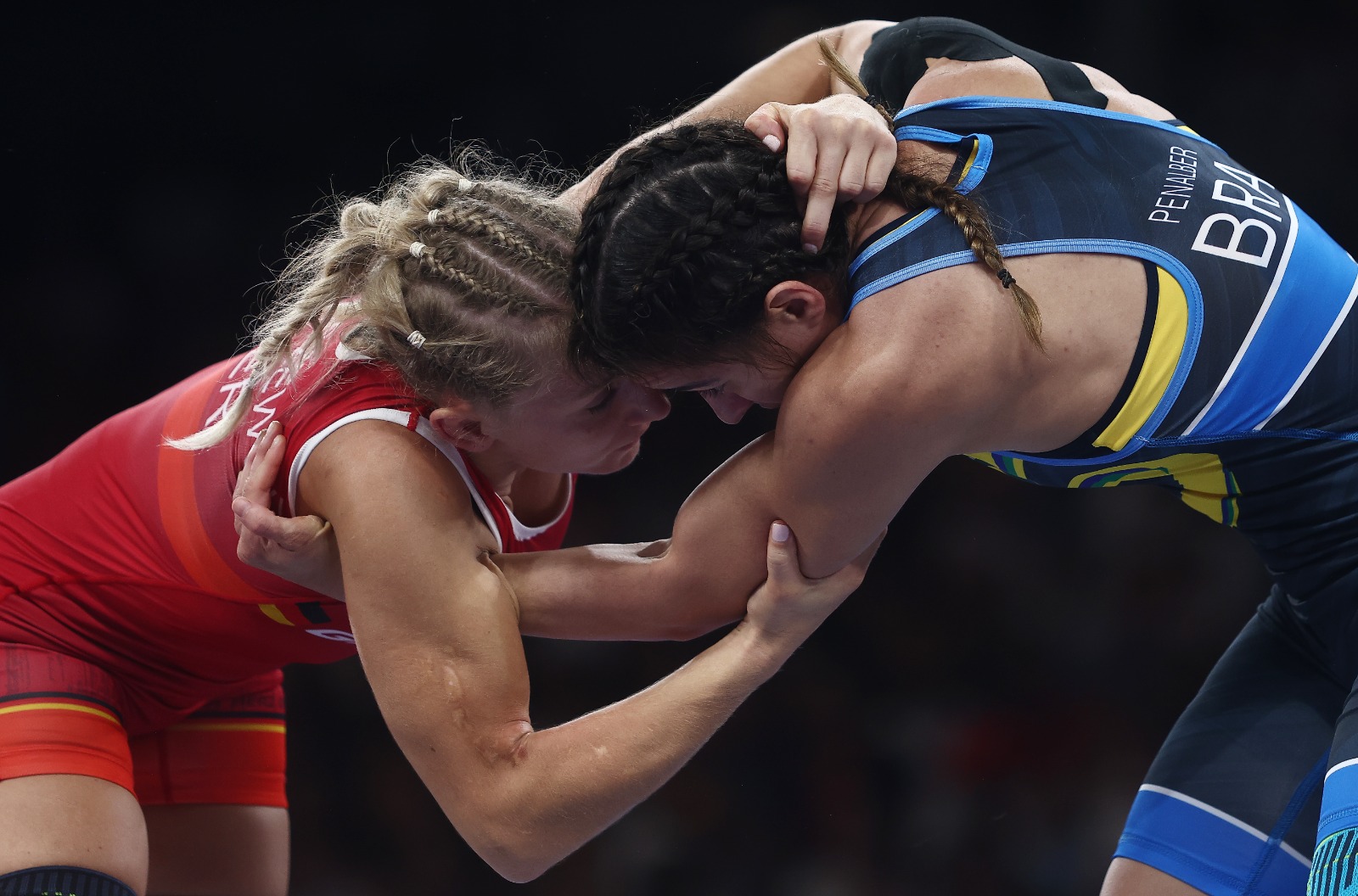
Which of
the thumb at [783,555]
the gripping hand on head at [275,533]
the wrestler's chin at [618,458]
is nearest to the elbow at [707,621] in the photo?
the thumb at [783,555]

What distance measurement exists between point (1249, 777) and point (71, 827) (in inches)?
67.1

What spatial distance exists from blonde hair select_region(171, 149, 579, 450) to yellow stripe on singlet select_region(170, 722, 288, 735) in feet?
2.17

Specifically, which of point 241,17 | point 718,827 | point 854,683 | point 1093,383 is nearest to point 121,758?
point 1093,383

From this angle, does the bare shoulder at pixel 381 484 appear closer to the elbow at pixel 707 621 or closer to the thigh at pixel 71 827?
the elbow at pixel 707 621

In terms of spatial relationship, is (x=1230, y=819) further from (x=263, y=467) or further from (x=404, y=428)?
(x=263, y=467)

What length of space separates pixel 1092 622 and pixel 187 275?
353 cm

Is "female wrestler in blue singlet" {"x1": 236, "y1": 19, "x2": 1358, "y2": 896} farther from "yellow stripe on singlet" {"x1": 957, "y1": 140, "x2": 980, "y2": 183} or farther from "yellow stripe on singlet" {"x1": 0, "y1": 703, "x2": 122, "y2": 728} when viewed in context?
"yellow stripe on singlet" {"x1": 0, "y1": 703, "x2": 122, "y2": 728}

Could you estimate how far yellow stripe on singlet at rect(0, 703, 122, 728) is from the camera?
1.90 m

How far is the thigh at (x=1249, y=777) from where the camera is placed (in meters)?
1.84

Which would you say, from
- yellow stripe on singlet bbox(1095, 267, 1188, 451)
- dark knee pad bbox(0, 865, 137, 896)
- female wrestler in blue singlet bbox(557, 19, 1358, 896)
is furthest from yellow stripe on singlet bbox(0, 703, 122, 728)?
yellow stripe on singlet bbox(1095, 267, 1188, 451)

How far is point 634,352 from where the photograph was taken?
1.60m

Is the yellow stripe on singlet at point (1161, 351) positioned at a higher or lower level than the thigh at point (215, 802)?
higher

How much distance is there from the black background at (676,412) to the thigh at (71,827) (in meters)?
2.58

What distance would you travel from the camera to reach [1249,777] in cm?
187
